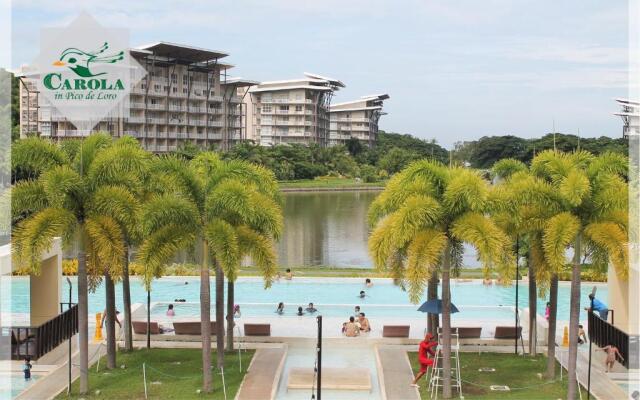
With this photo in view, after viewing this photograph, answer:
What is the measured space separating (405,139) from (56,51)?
90406 mm

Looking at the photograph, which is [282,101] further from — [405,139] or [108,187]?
[108,187]

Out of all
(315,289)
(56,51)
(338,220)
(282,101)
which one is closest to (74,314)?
(315,289)

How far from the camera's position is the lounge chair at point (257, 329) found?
20984 millimetres

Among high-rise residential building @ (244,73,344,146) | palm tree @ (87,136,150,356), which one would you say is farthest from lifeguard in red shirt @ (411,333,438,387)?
high-rise residential building @ (244,73,344,146)

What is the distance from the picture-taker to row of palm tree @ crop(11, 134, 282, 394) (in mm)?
14758

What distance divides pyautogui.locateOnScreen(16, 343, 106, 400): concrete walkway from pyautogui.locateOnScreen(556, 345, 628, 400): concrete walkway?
35.7 feet

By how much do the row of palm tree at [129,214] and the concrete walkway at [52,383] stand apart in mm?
739

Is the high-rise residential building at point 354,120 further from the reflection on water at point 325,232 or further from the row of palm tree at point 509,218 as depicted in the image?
the row of palm tree at point 509,218

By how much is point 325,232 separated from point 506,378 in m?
33.7

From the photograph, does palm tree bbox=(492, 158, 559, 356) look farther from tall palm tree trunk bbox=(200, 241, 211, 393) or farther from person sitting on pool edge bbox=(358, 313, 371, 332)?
person sitting on pool edge bbox=(358, 313, 371, 332)

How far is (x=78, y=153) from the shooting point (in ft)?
51.6

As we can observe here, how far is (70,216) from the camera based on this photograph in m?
14.9

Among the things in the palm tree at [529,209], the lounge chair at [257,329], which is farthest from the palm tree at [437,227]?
the lounge chair at [257,329]

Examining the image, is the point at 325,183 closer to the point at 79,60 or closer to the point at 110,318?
the point at 79,60
